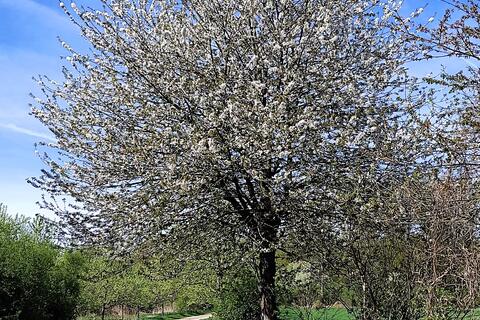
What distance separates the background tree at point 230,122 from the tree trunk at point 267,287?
2 centimetres

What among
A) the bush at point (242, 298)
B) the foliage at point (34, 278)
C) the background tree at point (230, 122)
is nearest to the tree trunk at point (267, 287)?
the background tree at point (230, 122)

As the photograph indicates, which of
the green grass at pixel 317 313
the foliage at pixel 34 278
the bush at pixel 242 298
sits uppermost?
the foliage at pixel 34 278

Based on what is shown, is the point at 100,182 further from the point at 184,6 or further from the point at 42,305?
the point at 42,305

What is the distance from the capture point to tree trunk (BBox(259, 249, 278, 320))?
29.1 feet

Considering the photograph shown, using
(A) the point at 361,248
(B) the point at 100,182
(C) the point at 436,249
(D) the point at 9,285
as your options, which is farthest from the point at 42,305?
(C) the point at 436,249

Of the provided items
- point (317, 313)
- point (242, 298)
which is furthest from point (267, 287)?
point (242, 298)

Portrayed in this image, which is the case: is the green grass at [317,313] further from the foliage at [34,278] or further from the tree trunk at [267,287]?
the foliage at [34,278]

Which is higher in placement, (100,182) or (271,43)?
(271,43)

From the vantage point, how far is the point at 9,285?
1263cm

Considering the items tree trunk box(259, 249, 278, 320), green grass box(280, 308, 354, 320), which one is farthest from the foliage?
green grass box(280, 308, 354, 320)

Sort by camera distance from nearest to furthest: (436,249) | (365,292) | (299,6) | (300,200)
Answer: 1. (436,249)
2. (365,292)
3. (300,200)
4. (299,6)

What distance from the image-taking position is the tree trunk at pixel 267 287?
8.88 m

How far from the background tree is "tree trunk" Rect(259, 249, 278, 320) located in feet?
0.08

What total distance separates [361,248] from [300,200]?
1.21 m
